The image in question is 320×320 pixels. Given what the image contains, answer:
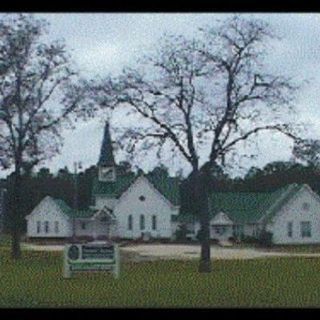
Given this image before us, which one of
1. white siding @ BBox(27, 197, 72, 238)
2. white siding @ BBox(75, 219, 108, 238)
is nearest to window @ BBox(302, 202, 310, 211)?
white siding @ BBox(75, 219, 108, 238)

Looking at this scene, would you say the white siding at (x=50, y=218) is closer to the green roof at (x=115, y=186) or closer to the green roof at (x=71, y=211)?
the green roof at (x=71, y=211)

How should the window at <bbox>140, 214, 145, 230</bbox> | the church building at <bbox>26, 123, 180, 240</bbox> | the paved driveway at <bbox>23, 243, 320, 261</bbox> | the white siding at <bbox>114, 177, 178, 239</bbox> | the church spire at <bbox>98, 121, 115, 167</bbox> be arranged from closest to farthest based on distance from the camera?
the church spire at <bbox>98, 121, 115, 167</bbox> → the paved driveway at <bbox>23, 243, 320, 261</bbox> → the church building at <bbox>26, 123, 180, 240</bbox> → the white siding at <bbox>114, 177, 178, 239</bbox> → the window at <bbox>140, 214, 145, 230</bbox>

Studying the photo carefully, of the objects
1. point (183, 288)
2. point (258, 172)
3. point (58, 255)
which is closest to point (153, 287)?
point (183, 288)

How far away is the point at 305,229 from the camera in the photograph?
63.5 feet

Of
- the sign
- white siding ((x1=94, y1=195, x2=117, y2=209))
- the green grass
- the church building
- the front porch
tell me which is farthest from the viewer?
white siding ((x1=94, y1=195, x2=117, y2=209))

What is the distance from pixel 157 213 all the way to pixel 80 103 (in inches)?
238

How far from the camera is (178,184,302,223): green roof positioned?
60.2ft

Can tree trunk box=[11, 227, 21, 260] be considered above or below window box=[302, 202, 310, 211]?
below

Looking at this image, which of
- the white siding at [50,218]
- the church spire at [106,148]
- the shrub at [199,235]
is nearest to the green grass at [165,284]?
the shrub at [199,235]

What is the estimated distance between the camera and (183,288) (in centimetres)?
1298

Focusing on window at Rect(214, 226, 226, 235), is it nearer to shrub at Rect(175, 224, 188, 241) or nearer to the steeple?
shrub at Rect(175, 224, 188, 241)

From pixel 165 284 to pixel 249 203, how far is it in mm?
5719

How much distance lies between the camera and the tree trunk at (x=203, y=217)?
57.6 ft

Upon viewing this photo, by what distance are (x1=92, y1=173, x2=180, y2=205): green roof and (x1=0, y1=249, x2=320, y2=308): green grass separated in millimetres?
3480
